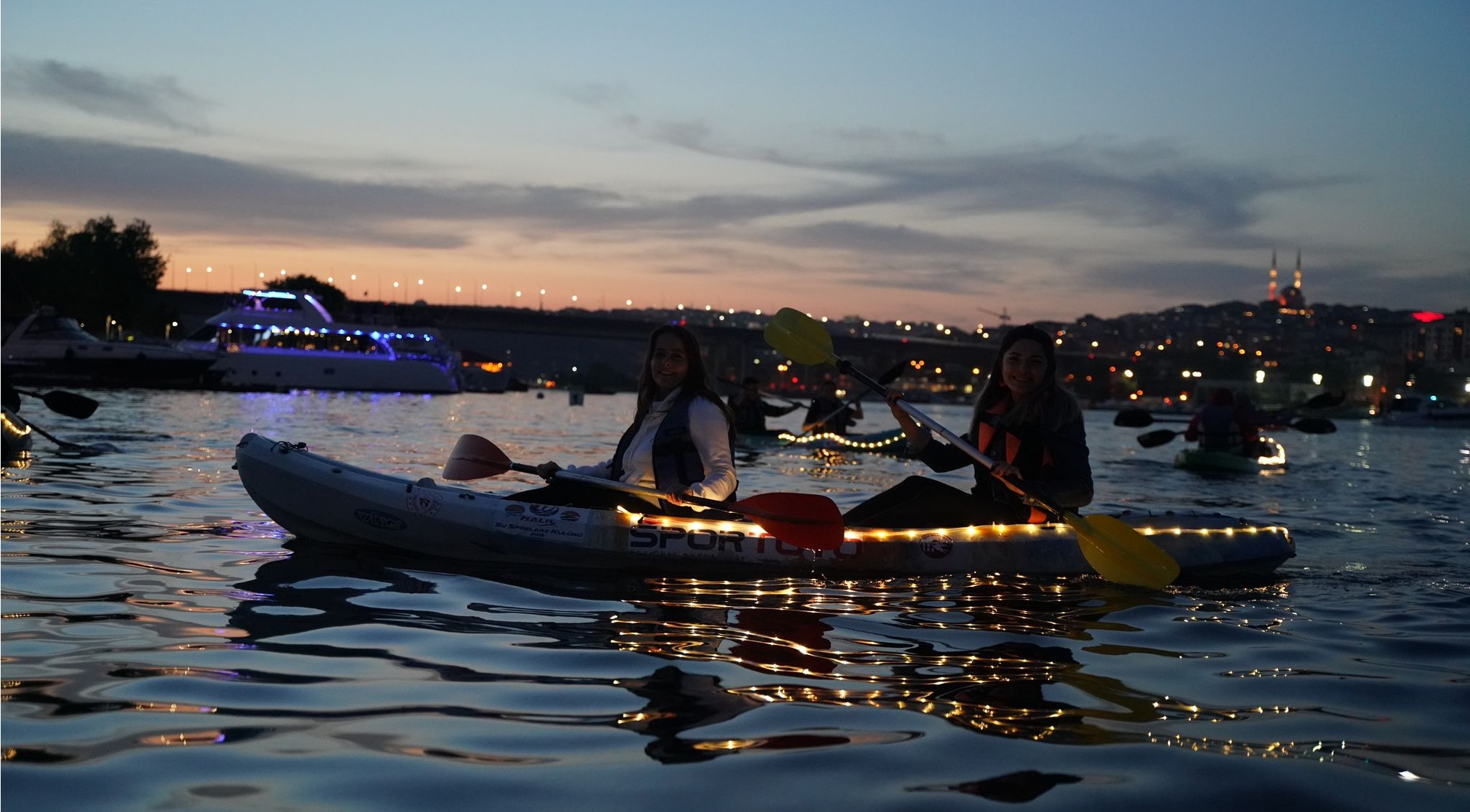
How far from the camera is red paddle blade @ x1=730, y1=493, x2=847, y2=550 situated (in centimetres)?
704

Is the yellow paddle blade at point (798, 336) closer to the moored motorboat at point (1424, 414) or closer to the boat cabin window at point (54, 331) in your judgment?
the boat cabin window at point (54, 331)

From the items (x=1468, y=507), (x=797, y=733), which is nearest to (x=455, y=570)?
(x=797, y=733)

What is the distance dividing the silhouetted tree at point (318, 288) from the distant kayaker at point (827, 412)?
100015 millimetres

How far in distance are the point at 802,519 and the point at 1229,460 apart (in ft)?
47.2

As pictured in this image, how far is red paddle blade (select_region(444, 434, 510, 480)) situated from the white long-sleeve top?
0.69m

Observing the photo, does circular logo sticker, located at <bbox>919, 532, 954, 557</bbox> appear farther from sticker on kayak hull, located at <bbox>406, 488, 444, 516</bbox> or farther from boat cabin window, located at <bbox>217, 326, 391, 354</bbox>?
boat cabin window, located at <bbox>217, 326, 391, 354</bbox>

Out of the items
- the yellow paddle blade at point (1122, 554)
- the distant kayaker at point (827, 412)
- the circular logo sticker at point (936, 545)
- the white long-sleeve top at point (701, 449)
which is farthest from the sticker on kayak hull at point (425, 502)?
the distant kayaker at point (827, 412)

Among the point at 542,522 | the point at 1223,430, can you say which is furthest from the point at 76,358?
the point at 542,522

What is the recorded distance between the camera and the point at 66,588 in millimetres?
6004

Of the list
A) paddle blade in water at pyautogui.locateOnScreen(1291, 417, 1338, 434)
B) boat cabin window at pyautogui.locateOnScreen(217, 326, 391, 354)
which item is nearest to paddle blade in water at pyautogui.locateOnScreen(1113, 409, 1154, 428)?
paddle blade in water at pyautogui.locateOnScreen(1291, 417, 1338, 434)

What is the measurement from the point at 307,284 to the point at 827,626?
127m

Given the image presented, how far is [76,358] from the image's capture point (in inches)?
2013

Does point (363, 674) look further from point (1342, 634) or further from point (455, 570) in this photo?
point (1342, 634)

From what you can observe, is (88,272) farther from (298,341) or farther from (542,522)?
(542,522)
